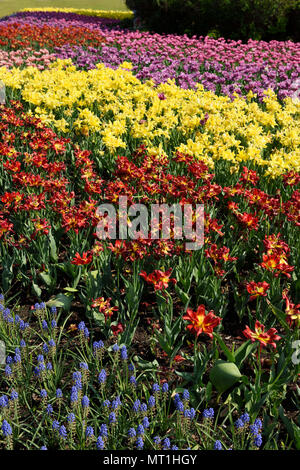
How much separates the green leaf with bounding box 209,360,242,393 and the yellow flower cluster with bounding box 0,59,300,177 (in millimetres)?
2183

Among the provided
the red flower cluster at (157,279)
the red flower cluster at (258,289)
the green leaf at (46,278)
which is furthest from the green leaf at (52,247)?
the red flower cluster at (258,289)

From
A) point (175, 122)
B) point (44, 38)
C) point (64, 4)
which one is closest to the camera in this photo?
point (175, 122)

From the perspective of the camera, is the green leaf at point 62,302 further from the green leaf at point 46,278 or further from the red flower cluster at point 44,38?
the red flower cluster at point 44,38

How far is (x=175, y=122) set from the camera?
17.9ft

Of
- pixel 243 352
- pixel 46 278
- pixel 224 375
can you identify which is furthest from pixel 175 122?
pixel 224 375

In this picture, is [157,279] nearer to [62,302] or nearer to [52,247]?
[62,302]

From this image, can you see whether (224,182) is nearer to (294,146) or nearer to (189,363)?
(294,146)

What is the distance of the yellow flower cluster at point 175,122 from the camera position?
4.43 meters

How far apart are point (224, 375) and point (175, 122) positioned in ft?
12.2

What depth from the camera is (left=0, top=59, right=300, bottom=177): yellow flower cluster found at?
4430mm

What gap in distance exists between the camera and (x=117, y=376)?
251 cm

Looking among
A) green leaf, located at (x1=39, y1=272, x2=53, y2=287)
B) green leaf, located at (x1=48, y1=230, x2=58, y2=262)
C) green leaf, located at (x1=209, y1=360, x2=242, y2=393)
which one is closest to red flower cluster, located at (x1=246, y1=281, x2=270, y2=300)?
green leaf, located at (x1=209, y1=360, x2=242, y2=393)

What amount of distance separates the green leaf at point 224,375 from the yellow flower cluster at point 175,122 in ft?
7.16

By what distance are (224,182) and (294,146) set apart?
87cm
